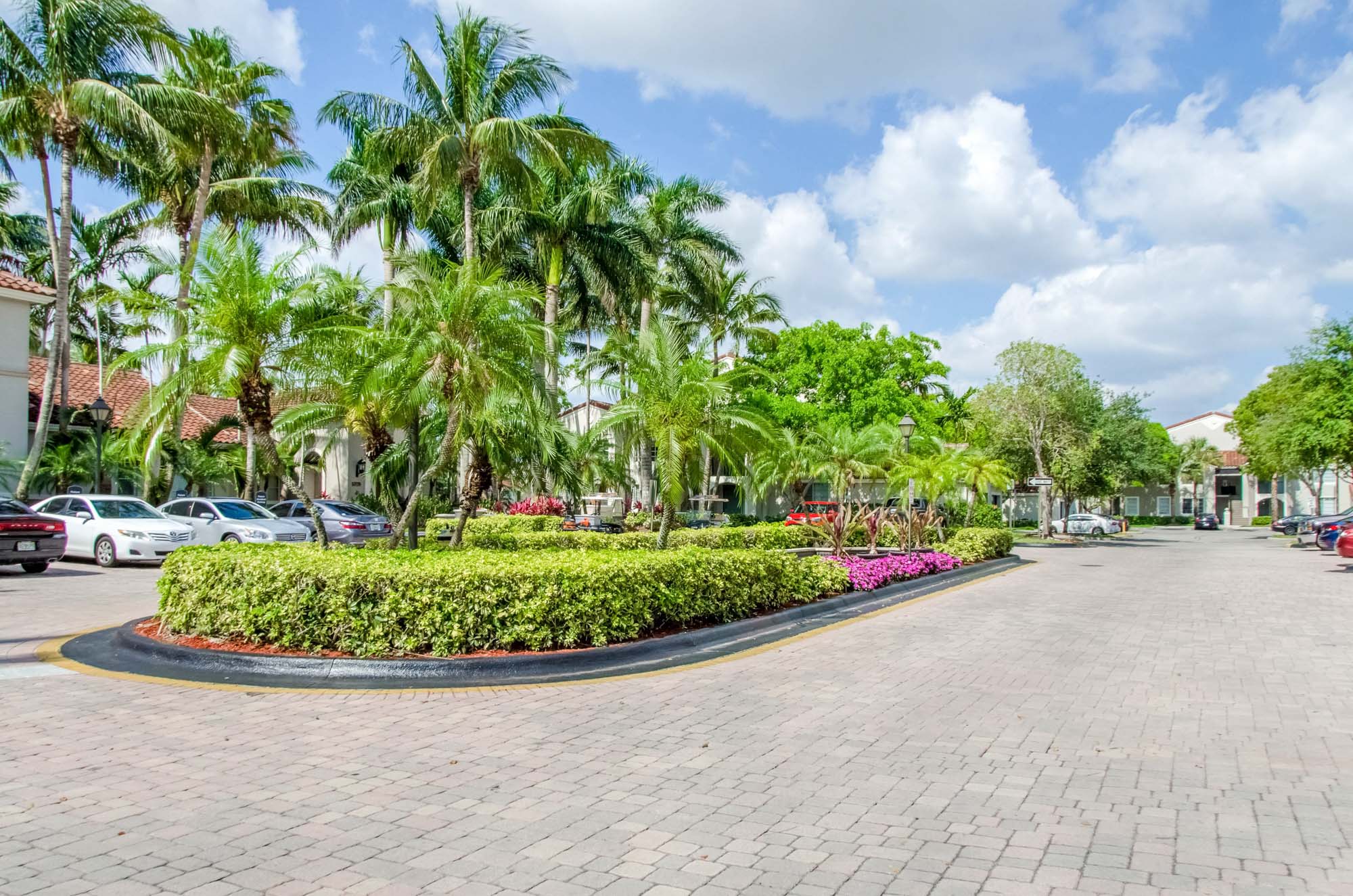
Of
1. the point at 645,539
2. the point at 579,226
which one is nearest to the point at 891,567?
the point at 645,539

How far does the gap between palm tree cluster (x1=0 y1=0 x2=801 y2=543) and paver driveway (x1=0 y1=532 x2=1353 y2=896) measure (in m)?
5.49

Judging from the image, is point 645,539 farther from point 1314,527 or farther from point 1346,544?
point 1314,527

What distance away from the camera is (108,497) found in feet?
65.9

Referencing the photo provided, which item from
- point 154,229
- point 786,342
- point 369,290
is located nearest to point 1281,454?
point 786,342

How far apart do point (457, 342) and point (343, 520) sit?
14184mm

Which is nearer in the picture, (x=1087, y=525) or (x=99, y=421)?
(x=99, y=421)

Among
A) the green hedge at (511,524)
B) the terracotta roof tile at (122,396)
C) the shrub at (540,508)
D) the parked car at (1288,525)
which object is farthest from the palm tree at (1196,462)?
the terracotta roof tile at (122,396)

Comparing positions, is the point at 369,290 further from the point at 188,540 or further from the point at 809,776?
the point at 809,776

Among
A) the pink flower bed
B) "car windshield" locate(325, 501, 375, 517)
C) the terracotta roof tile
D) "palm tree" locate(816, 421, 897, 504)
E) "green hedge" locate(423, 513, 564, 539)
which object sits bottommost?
the pink flower bed

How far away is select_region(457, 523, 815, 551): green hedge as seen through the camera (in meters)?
18.9

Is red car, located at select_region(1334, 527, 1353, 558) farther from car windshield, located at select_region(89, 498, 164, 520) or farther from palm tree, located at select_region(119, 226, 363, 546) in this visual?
car windshield, located at select_region(89, 498, 164, 520)

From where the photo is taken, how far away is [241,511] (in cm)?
2216

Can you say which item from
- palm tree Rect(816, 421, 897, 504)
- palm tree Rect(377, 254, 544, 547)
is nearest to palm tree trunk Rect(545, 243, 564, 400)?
palm tree Rect(816, 421, 897, 504)

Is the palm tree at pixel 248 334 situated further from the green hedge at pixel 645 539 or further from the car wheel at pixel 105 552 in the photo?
the car wheel at pixel 105 552
